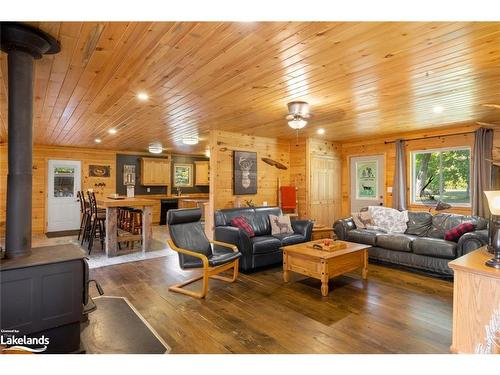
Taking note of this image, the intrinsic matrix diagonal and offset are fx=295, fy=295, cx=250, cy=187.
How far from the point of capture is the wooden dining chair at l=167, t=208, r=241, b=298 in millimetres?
3514

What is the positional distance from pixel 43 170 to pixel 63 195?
0.81 metres

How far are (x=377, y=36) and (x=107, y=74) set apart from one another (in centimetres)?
241

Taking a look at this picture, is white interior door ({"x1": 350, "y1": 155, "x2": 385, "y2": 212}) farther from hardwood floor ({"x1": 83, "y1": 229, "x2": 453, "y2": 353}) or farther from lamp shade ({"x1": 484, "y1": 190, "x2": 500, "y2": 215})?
lamp shade ({"x1": 484, "y1": 190, "x2": 500, "y2": 215})

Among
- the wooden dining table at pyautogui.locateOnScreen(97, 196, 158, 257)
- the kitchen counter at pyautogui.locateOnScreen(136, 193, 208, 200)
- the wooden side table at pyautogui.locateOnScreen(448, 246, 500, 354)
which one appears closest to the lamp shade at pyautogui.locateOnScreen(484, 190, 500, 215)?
the wooden side table at pyautogui.locateOnScreen(448, 246, 500, 354)

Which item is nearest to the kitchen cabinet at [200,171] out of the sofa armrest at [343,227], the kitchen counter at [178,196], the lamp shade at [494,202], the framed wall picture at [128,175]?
the kitchen counter at [178,196]

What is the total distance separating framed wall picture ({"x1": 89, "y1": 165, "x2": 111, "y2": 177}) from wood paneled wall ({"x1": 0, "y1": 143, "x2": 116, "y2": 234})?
88mm

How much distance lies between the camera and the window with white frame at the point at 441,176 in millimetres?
5582

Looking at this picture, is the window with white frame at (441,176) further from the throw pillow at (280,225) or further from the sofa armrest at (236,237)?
the sofa armrest at (236,237)

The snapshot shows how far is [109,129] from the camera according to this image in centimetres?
564

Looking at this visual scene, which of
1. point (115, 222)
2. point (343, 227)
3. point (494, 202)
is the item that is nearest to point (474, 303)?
point (494, 202)

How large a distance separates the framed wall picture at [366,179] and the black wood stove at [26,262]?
20.4 feet
